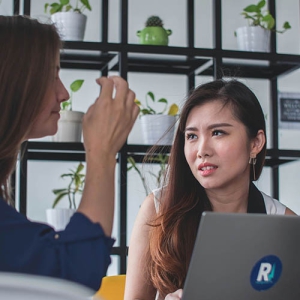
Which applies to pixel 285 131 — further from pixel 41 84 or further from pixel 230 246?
pixel 41 84

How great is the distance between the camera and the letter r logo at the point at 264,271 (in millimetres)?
1310

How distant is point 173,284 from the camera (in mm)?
1976

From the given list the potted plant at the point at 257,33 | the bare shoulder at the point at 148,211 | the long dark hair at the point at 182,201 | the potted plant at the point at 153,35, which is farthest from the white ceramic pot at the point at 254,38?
the bare shoulder at the point at 148,211

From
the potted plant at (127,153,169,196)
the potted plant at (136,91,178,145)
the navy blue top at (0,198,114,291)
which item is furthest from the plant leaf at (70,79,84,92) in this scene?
the navy blue top at (0,198,114,291)

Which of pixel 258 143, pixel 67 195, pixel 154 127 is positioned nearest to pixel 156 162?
pixel 154 127

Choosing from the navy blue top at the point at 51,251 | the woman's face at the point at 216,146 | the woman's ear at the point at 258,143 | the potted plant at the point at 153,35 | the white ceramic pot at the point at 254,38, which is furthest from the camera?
the white ceramic pot at the point at 254,38

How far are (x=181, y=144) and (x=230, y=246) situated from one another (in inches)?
40.5

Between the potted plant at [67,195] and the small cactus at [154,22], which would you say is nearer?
the potted plant at [67,195]

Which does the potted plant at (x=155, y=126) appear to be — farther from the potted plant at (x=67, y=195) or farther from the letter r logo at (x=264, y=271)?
the letter r logo at (x=264, y=271)

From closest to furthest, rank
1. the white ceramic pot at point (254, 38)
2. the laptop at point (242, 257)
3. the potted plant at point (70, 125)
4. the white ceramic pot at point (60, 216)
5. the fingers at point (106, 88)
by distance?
1. the fingers at point (106, 88)
2. the laptop at point (242, 257)
3. the white ceramic pot at point (60, 216)
4. the potted plant at point (70, 125)
5. the white ceramic pot at point (254, 38)

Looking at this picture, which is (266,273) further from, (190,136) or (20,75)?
(190,136)

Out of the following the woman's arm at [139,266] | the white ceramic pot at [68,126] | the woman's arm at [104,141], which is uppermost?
the white ceramic pot at [68,126]

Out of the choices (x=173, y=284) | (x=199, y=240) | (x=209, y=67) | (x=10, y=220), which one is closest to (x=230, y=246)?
(x=199, y=240)

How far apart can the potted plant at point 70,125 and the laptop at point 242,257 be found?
1922 mm
